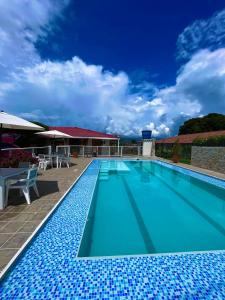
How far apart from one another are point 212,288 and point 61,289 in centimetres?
198

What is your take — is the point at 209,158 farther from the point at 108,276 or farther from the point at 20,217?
the point at 108,276

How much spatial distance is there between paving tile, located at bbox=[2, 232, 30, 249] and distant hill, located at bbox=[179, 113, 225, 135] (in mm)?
48547

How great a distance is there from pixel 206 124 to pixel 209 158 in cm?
3844

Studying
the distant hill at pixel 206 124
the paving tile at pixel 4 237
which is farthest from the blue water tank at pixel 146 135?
the distant hill at pixel 206 124

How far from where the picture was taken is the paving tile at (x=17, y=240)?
3722mm

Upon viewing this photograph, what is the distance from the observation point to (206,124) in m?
50.1

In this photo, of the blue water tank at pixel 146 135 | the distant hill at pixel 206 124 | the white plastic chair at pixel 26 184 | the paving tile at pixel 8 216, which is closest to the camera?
the paving tile at pixel 8 216

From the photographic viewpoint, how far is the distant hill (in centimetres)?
4753

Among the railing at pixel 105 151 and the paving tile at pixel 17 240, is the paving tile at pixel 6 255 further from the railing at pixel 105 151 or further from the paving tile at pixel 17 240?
the railing at pixel 105 151

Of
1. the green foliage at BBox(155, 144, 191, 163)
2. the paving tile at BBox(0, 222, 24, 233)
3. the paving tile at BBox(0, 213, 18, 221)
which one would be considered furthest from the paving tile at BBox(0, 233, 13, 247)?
the green foliage at BBox(155, 144, 191, 163)

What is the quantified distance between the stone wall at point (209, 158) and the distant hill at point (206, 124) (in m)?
33.3

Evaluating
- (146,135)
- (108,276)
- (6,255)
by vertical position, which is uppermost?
(146,135)

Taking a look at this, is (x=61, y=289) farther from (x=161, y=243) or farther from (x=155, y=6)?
(x=155, y=6)

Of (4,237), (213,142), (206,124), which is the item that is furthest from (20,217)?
(206,124)
